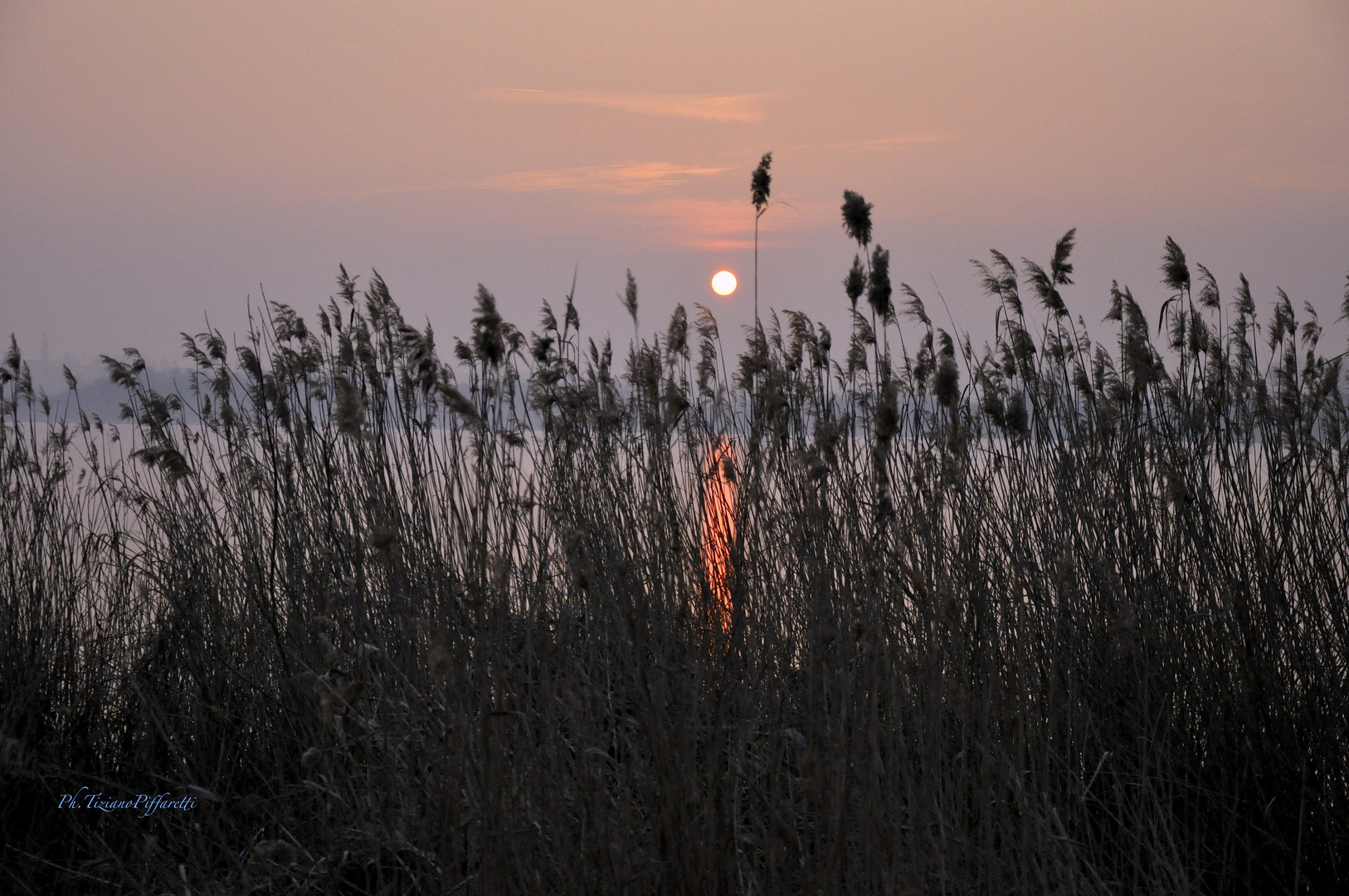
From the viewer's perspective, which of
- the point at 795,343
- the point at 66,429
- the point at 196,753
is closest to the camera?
the point at 196,753

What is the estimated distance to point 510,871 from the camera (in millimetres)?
1722

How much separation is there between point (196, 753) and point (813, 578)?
193 cm

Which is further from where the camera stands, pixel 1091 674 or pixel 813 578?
pixel 1091 674

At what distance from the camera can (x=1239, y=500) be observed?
8.40 feet

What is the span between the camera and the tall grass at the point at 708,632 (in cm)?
179

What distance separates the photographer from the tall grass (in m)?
1.79

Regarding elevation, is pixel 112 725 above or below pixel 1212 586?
below

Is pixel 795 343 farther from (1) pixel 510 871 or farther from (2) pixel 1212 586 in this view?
(1) pixel 510 871

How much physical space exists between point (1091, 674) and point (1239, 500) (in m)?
0.60

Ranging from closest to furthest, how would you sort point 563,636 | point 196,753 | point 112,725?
point 563,636 < point 196,753 < point 112,725

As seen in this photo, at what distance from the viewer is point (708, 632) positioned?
7.54 feet

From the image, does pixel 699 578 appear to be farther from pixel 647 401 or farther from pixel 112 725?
pixel 112 725

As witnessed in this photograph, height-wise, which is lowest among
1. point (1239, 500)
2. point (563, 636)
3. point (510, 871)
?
point (510, 871)

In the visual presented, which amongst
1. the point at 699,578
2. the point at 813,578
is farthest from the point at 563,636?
the point at 813,578
